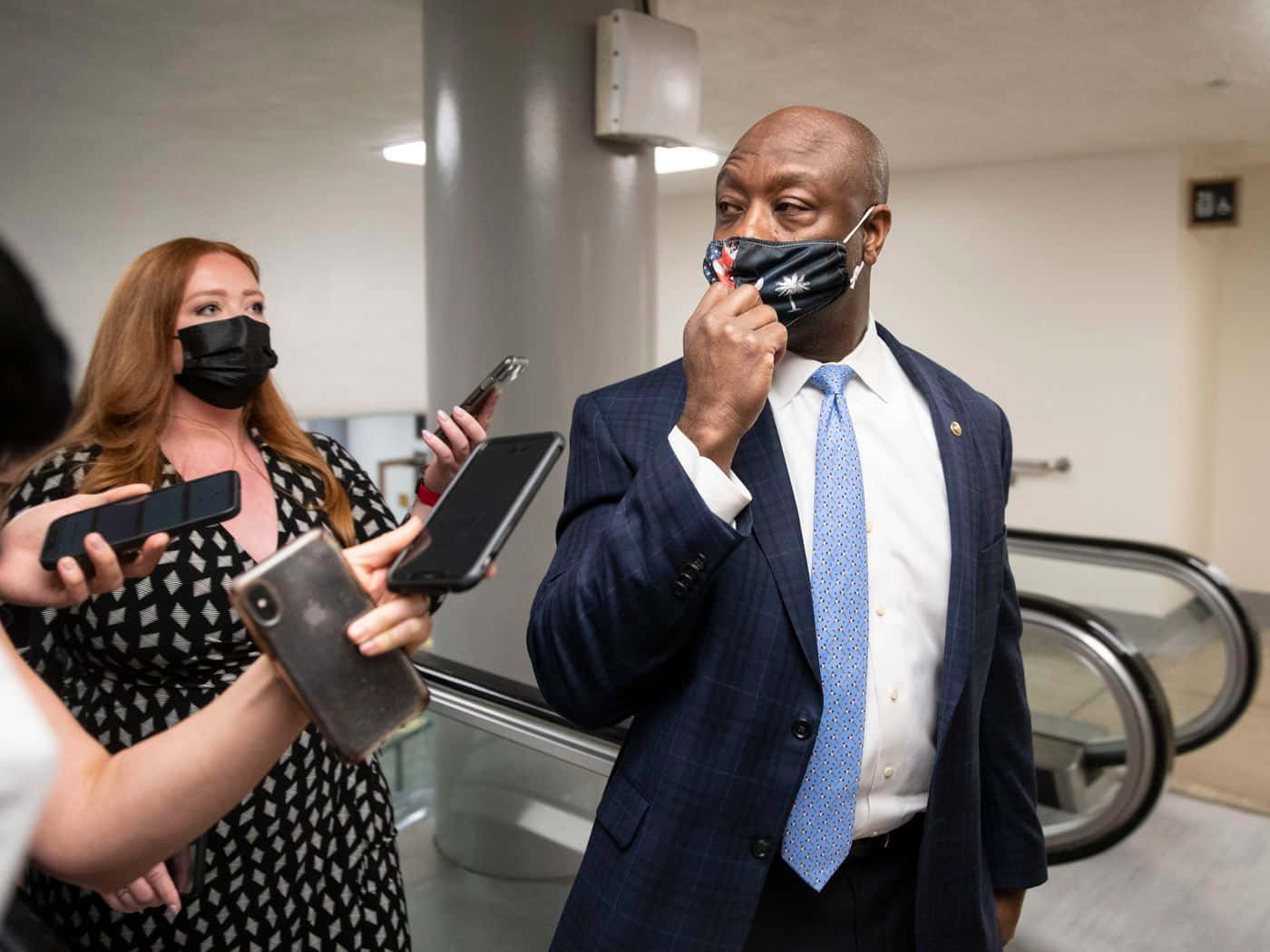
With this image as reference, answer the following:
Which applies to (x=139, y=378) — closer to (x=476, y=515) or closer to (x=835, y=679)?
(x=476, y=515)

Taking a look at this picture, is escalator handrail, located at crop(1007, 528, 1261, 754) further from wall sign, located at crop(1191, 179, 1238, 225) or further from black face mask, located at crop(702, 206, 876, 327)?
black face mask, located at crop(702, 206, 876, 327)

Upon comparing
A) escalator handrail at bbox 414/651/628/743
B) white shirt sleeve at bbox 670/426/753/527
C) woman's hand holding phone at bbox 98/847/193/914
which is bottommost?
woman's hand holding phone at bbox 98/847/193/914

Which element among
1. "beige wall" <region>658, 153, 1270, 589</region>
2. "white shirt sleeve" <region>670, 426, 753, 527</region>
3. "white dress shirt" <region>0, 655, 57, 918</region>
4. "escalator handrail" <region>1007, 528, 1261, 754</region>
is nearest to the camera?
"white dress shirt" <region>0, 655, 57, 918</region>

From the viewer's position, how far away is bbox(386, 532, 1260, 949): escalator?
2.33 m

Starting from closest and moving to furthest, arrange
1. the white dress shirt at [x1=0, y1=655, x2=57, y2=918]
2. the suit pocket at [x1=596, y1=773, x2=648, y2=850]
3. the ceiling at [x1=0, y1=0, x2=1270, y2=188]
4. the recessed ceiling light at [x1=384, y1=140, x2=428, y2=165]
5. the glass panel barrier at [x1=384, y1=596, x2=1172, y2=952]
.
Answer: the white dress shirt at [x1=0, y1=655, x2=57, y2=918] < the suit pocket at [x1=596, y1=773, x2=648, y2=850] < the glass panel barrier at [x1=384, y1=596, x2=1172, y2=952] < the ceiling at [x1=0, y1=0, x2=1270, y2=188] < the recessed ceiling light at [x1=384, y1=140, x2=428, y2=165]

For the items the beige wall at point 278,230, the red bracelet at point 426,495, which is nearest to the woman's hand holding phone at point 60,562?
the red bracelet at point 426,495

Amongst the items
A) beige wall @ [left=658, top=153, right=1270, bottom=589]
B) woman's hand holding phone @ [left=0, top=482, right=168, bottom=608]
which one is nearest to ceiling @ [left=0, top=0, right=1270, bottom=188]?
beige wall @ [left=658, top=153, right=1270, bottom=589]

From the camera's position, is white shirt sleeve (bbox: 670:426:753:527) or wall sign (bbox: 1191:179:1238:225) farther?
wall sign (bbox: 1191:179:1238:225)

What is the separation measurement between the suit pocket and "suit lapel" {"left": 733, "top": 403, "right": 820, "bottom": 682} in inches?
11.3

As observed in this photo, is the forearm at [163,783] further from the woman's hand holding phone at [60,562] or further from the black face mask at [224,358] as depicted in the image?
the black face mask at [224,358]

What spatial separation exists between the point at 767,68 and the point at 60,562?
4043mm

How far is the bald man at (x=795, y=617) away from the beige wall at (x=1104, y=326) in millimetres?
6015

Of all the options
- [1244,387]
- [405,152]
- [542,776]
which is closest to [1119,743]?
[542,776]

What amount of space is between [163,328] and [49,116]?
4.58 metres
